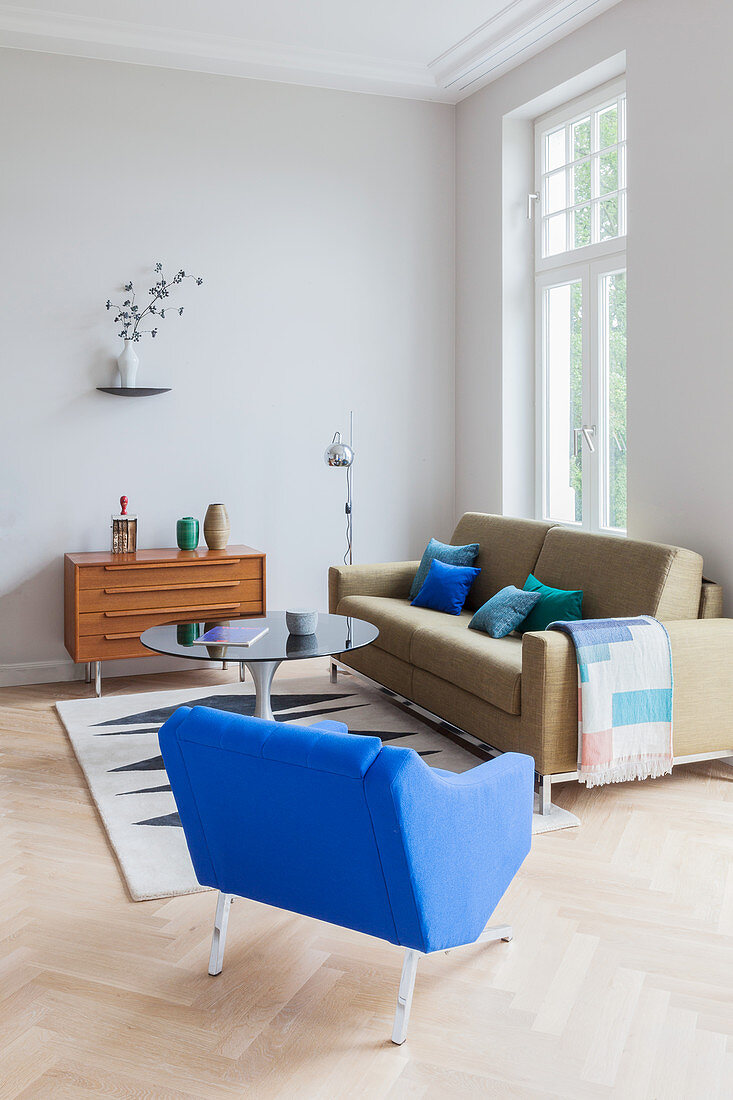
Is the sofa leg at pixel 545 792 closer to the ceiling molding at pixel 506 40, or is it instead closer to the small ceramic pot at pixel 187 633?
the small ceramic pot at pixel 187 633

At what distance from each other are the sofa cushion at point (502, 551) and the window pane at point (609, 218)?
4.90ft

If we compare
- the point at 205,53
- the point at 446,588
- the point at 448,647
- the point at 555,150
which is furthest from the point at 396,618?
the point at 205,53

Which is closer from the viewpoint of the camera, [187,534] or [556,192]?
[187,534]

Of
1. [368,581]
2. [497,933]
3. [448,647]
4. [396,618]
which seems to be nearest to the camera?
[497,933]

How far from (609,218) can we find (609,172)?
0.23 metres

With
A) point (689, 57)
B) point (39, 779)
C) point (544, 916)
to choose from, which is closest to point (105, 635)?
point (39, 779)

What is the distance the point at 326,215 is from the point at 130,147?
115 centimetres

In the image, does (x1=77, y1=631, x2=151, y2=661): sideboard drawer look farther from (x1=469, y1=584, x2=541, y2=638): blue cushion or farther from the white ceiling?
the white ceiling

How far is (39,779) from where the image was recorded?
3670 mm

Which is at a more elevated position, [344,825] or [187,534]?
[187,534]

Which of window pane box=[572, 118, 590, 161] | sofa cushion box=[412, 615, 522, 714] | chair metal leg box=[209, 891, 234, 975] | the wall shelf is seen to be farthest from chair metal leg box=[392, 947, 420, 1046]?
window pane box=[572, 118, 590, 161]

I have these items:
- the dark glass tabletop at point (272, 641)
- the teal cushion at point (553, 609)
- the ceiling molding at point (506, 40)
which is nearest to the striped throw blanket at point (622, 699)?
the teal cushion at point (553, 609)

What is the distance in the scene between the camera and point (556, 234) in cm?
538

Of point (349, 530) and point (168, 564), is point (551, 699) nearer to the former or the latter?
point (168, 564)
